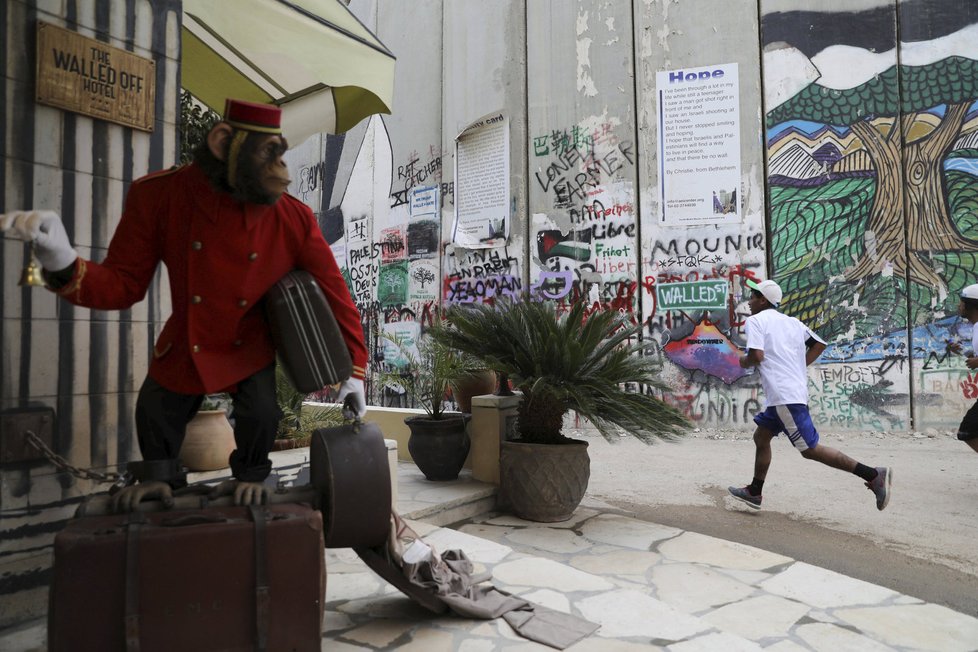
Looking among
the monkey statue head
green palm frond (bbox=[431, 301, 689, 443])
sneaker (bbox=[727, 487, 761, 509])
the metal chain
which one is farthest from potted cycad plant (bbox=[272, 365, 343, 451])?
sneaker (bbox=[727, 487, 761, 509])

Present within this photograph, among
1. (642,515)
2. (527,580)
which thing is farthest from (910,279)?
(527,580)

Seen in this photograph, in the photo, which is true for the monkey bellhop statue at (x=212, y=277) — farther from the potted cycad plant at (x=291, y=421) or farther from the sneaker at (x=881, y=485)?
the sneaker at (x=881, y=485)

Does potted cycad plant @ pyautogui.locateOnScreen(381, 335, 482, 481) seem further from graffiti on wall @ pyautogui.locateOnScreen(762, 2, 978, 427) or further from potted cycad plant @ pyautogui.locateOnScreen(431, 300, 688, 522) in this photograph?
graffiti on wall @ pyautogui.locateOnScreen(762, 2, 978, 427)

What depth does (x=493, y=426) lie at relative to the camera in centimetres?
522

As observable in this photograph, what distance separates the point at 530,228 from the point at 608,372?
5715 mm

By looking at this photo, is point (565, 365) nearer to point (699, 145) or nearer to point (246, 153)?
point (246, 153)

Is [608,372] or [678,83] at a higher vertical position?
[678,83]

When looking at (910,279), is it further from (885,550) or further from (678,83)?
(885,550)

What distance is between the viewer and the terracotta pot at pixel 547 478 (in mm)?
4738

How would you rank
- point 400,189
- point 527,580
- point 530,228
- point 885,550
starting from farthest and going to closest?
1. point 400,189
2. point 530,228
3. point 885,550
4. point 527,580

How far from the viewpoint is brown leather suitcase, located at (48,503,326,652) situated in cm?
178

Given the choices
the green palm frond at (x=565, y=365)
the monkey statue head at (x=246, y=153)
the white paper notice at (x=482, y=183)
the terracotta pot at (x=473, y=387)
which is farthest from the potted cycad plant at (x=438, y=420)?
the white paper notice at (x=482, y=183)

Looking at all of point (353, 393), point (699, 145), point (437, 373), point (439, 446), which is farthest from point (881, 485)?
point (699, 145)

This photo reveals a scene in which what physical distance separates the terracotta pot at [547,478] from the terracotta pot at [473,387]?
1.20m
